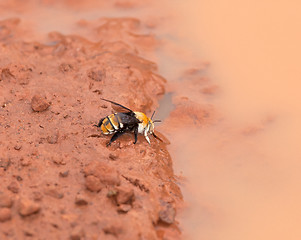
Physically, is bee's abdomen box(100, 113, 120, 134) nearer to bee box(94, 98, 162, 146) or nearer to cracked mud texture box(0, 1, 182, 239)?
bee box(94, 98, 162, 146)

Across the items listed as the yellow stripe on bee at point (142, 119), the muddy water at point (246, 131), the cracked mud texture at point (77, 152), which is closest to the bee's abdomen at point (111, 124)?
the cracked mud texture at point (77, 152)

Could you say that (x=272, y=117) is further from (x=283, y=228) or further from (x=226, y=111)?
(x=283, y=228)

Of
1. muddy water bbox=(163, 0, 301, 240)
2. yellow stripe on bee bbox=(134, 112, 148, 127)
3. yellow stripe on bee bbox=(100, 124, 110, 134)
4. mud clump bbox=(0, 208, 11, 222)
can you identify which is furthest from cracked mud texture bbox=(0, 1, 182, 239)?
muddy water bbox=(163, 0, 301, 240)

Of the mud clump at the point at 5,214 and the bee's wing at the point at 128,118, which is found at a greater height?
the bee's wing at the point at 128,118

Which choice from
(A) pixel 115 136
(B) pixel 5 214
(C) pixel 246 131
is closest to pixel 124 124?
(A) pixel 115 136

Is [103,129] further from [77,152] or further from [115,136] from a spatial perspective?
[77,152]

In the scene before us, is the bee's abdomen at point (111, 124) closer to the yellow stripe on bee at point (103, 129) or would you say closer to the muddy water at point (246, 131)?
the yellow stripe on bee at point (103, 129)

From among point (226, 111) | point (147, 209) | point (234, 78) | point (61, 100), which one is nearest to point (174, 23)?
point (234, 78)
